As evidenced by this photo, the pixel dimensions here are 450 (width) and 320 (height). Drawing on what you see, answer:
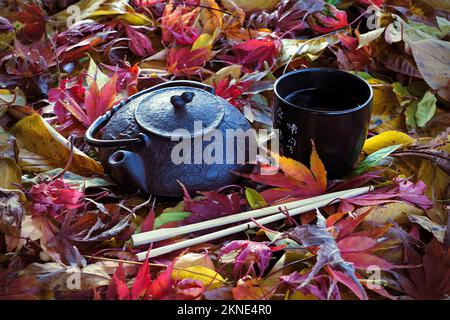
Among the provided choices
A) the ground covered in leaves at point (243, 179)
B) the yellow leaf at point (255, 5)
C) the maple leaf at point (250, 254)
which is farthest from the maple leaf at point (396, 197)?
the yellow leaf at point (255, 5)

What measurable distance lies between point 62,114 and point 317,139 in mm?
355

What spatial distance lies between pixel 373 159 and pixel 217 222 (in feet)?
0.70

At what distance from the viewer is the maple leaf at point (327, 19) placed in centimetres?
93

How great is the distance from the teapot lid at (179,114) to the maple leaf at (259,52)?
22cm

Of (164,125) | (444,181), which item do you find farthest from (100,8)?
(444,181)

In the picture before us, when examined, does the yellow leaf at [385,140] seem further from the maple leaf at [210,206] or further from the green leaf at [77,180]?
the green leaf at [77,180]

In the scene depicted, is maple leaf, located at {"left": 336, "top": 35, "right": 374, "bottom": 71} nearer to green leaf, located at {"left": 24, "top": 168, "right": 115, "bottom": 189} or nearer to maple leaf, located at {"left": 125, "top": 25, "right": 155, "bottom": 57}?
maple leaf, located at {"left": 125, "top": 25, "right": 155, "bottom": 57}

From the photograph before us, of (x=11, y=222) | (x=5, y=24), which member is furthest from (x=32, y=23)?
(x=11, y=222)

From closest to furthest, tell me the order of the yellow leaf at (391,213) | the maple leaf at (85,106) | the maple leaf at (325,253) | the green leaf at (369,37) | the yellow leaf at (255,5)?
the maple leaf at (325,253) < the yellow leaf at (391,213) < the maple leaf at (85,106) < the green leaf at (369,37) < the yellow leaf at (255,5)

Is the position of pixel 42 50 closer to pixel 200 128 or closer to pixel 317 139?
pixel 200 128

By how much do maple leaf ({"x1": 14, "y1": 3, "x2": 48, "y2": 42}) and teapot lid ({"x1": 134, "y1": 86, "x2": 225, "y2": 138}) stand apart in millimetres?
366

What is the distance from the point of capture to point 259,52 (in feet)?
2.89

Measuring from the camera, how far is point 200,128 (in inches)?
25.7

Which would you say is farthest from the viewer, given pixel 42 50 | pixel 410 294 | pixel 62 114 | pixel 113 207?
pixel 42 50
